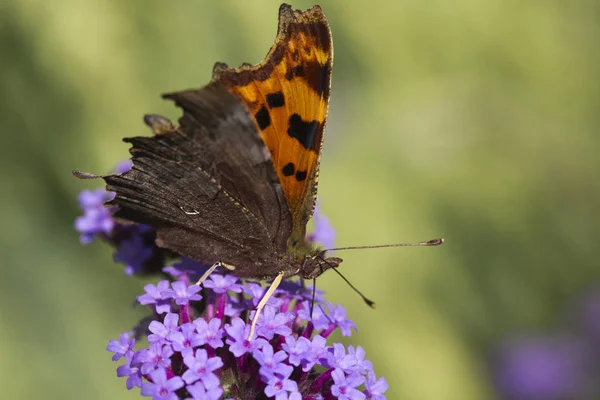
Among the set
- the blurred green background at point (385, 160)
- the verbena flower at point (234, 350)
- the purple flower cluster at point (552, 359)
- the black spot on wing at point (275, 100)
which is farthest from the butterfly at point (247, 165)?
the purple flower cluster at point (552, 359)

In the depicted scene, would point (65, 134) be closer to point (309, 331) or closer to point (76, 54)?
point (76, 54)

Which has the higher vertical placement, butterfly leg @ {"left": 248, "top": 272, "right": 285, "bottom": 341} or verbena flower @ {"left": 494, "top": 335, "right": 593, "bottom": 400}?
verbena flower @ {"left": 494, "top": 335, "right": 593, "bottom": 400}

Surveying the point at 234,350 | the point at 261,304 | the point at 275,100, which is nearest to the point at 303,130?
the point at 275,100

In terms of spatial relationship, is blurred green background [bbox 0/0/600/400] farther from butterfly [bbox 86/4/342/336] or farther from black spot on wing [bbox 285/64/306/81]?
black spot on wing [bbox 285/64/306/81]

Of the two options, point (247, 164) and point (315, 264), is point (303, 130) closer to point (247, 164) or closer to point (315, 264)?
point (247, 164)

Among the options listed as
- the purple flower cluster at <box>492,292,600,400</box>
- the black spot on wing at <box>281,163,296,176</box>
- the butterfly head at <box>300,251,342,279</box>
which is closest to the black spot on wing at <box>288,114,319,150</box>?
the black spot on wing at <box>281,163,296,176</box>

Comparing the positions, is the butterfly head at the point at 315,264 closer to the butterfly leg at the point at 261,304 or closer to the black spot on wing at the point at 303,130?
the butterfly leg at the point at 261,304
